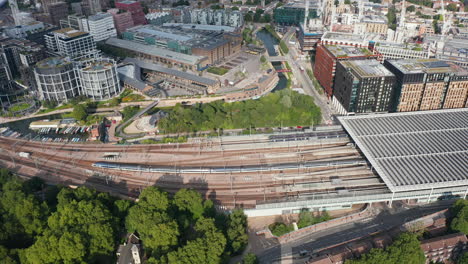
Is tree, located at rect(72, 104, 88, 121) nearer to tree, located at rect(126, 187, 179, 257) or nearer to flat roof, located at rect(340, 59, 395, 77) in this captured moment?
tree, located at rect(126, 187, 179, 257)

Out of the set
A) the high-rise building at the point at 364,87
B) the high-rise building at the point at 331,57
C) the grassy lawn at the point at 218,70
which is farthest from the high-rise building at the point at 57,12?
the high-rise building at the point at 364,87

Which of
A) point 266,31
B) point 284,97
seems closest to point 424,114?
point 284,97

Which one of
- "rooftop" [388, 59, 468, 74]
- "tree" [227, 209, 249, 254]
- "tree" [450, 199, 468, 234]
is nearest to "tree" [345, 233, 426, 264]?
"tree" [450, 199, 468, 234]

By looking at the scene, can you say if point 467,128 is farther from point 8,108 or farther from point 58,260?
point 8,108

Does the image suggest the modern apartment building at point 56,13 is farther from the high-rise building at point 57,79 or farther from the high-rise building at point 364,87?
the high-rise building at point 364,87

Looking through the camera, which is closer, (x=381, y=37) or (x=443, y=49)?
(x=443, y=49)

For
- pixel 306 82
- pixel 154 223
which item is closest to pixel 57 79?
pixel 154 223

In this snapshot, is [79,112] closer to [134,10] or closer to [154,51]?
[154,51]
